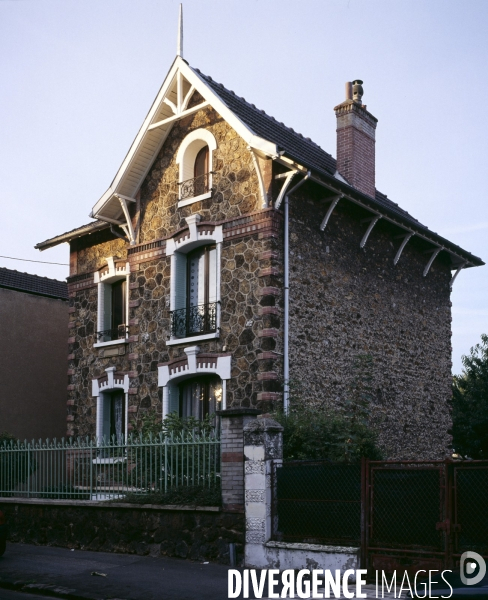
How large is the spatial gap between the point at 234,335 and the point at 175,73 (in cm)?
614

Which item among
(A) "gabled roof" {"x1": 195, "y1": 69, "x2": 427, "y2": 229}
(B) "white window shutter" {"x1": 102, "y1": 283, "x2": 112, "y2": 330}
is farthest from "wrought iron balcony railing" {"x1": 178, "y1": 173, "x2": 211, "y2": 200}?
(B) "white window shutter" {"x1": 102, "y1": 283, "x2": 112, "y2": 330}

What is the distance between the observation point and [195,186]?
729 inches

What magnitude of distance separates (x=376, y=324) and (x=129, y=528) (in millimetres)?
8480

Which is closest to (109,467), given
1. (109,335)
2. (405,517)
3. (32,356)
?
(405,517)

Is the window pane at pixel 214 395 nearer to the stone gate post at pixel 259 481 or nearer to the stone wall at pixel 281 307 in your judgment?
the stone wall at pixel 281 307

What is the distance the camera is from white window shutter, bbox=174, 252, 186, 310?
18.5 metres

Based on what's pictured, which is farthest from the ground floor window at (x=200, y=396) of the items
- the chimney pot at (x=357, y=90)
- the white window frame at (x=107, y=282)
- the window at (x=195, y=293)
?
the chimney pot at (x=357, y=90)

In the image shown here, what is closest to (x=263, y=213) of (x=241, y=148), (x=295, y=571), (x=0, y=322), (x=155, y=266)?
(x=241, y=148)

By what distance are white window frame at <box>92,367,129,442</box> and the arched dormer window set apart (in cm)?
439

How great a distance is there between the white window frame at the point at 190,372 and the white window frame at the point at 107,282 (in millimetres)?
1924

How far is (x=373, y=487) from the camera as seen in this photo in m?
10.2

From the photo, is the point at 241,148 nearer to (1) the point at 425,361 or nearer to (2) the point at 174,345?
(2) the point at 174,345

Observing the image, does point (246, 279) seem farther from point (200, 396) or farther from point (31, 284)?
point (31, 284)

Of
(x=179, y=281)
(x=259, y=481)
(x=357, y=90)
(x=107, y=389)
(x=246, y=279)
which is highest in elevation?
(x=357, y=90)
